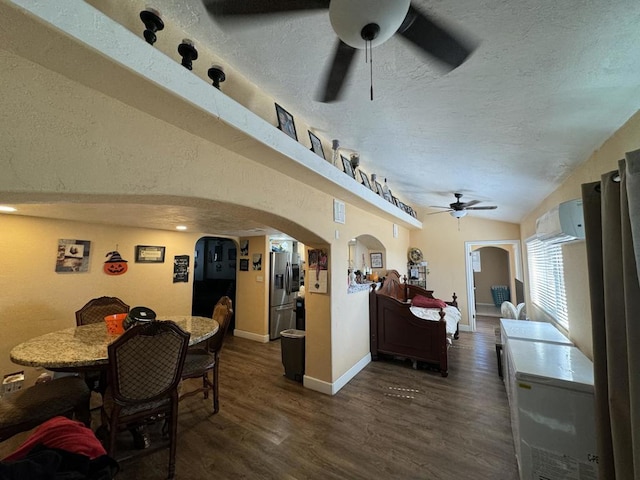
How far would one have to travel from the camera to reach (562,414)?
1.52 m

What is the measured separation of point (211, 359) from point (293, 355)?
3.49 feet

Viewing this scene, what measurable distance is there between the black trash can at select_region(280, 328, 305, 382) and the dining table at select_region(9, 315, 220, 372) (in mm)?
1100

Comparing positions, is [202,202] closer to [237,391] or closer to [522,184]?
[237,391]

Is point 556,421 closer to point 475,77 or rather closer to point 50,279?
point 475,77

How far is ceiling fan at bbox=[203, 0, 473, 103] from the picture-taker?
0.84 metres

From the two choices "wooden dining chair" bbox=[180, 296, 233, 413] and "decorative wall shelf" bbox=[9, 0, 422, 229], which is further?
"wooden dining chair" bbox=[180, 296, 233, 413]

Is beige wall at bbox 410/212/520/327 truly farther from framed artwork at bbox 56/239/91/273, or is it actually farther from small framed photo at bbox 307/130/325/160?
framed artwork at bbox 56/239/91/273

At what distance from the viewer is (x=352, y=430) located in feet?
7.66

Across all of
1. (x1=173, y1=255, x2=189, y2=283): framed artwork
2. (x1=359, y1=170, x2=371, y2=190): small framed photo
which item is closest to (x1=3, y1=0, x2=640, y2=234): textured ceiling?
(x1=359, y1=170, x2=371, y2=190): small framed photo

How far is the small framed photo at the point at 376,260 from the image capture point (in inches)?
208

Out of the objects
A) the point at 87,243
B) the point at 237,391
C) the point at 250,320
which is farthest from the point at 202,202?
the point at 250,320

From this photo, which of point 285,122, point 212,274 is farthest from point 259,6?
point 212,274

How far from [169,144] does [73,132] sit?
0.40m

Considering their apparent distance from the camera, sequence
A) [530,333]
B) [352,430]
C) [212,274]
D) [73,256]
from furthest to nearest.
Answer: [212,274] → [73,256] → [530,333] → [352,430]
